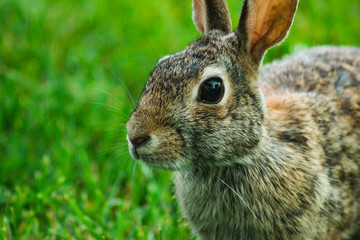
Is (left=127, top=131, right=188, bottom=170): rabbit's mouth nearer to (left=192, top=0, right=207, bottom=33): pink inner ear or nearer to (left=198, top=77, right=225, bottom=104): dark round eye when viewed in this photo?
(left=198, top=77, right=225, bottom=104): dark round eye

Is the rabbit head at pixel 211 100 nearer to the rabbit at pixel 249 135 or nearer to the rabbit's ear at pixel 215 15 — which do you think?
the rabbit at pixel 249 135

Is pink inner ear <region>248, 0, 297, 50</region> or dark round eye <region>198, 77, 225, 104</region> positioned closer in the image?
dark round eye <region>198, 77, 225, 104</region>

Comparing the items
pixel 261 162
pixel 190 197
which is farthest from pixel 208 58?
pixel 190 197

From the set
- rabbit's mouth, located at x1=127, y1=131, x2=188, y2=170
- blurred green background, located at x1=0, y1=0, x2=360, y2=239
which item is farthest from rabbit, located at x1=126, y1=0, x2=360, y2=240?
→ blurred green background, located at x1=0, y1=0, x2=360, y2=239

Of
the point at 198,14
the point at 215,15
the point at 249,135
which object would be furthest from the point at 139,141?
the point at 198,14

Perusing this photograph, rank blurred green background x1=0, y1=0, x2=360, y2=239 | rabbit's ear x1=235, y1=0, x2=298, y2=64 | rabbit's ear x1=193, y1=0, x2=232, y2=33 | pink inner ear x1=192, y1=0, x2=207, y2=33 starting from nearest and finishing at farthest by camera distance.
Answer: rabbit's ear x1=235, y1=0, x2=298, y2=64, rabbit's ear x1=193, y1=0, x2=232, y2=33, pink inner ear x1=192, y1=0, x2=207, y2=33, blurred green background x1=0, y1=0, x2=360, y2=239

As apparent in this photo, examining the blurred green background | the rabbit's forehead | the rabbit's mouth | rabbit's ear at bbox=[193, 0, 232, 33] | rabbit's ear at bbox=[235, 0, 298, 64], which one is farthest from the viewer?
the blurred green background
